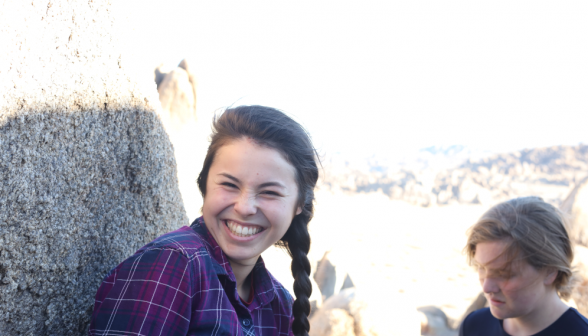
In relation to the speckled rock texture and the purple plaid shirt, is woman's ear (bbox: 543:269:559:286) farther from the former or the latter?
the speckled rock texture

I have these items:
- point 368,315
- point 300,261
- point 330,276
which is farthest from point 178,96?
point 300,261

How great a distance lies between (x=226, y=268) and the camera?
4.17 ft

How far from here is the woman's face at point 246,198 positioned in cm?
128

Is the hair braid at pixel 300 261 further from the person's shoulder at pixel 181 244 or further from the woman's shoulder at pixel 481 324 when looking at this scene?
the woman's shoulder at pixel 481 324

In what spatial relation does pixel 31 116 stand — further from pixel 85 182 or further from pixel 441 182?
pixel 441 182

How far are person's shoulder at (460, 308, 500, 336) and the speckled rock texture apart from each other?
5.72 ft

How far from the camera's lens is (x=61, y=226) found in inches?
46.6

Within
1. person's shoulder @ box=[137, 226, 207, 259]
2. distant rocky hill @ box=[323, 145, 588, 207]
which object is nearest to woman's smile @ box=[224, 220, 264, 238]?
person's shoulder @ box=[137, 226, 207, 259]

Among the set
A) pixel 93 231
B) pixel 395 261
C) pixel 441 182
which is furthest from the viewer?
pixel 441 182

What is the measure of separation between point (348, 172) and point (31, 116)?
20442 mm

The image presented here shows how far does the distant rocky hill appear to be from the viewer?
1712cm

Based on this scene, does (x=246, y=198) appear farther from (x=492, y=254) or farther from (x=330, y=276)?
(x=330, y=276)

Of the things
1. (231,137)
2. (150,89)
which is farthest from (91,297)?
(150,89)

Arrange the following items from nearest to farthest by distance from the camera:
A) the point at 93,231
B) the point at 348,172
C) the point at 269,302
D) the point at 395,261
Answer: the point at 93,231, the point at 269,302, the point at 395,261, the point at 348,172
